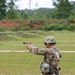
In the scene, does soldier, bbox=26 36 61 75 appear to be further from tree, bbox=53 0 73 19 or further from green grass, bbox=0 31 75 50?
tree, bbox=53 0 73 19

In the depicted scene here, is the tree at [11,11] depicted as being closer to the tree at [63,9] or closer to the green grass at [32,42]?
the tree at [63,9]

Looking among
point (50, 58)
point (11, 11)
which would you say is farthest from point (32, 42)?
point (11, 11)

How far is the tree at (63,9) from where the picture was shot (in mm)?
85250

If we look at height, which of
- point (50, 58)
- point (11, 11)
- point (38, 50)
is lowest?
point (11, 11)

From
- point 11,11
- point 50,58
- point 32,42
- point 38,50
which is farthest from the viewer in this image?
point 11,11

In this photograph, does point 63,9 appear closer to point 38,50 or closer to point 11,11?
point 11,11

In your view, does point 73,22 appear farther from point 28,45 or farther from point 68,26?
point 28,45

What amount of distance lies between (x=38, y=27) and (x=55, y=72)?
64.7m

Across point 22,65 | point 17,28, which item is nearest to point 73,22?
point 17,28

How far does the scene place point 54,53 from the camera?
6.42m

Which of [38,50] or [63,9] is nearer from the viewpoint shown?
[38,50]

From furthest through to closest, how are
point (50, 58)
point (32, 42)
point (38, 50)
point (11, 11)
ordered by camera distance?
point (11, 11)
point (32, 42)
point (50, 58)
point (38, 50)

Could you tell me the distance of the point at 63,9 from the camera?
85.1m

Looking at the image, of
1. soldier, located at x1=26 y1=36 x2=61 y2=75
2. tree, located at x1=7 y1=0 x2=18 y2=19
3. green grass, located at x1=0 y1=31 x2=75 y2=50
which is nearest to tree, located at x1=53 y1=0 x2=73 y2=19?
tree, located at x1=7 y1=0 x2=18 y2=19
